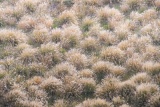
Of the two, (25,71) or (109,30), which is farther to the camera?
(109,30)

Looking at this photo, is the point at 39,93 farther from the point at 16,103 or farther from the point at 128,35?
the point at 128,35

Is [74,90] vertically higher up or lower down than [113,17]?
lower down

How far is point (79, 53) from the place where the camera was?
12883 millimetres

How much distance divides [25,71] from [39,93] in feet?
4.22

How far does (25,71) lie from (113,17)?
14.7 ft

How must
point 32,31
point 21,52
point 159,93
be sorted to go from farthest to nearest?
1. point 32,31
2. point 21,52
3. point 159,93

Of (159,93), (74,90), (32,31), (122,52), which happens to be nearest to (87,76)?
(74,90)

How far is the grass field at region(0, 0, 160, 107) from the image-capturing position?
11.2m

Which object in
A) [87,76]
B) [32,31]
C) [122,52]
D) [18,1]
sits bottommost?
[87,76]

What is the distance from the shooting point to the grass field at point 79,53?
11.2m

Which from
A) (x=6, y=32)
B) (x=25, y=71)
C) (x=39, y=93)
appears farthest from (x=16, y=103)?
(x=6, y=32)

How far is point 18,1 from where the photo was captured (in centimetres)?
1558

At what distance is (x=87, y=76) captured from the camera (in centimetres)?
1203

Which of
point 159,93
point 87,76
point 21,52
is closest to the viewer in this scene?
point 159,93
